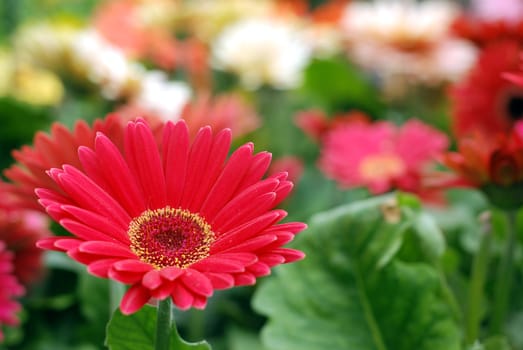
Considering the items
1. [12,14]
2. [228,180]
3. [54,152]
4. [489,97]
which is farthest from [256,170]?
[12,14]

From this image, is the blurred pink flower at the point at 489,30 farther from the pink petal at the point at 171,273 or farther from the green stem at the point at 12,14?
the green stem at the point at 12,14

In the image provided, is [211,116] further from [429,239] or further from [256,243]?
[256,243]

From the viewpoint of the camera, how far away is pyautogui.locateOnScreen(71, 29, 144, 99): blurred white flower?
906mm

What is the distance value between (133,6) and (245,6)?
20 centimetres

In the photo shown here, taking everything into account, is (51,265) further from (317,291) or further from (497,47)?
(497,47)

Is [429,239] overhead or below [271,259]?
overhead

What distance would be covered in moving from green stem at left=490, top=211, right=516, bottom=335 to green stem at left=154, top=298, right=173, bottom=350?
0.27 metres

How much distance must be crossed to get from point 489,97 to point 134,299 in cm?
53

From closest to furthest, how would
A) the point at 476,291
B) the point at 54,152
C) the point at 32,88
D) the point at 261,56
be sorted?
1. the point at 54,152
2. the point at 476,291
3. the point at 261,56
4. the point at 32,88

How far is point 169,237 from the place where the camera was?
400mm

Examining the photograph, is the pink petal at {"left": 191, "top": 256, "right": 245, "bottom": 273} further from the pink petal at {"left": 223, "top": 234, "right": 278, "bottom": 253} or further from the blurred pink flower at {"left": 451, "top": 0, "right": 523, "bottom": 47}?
the blurred pink flower at {"left": 451, "top": 0, "right": 523, "bottom": 47}

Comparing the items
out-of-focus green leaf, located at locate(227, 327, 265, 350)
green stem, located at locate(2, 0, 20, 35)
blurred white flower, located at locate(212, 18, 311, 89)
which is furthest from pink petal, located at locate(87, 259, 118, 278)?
green stem, located at locate(2, 0, 20, 35)

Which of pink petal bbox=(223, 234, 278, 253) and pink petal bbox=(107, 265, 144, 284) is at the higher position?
pink petal bbox=(223, 234, 278, 253)

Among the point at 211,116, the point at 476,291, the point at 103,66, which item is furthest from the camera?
the point at 103,66
